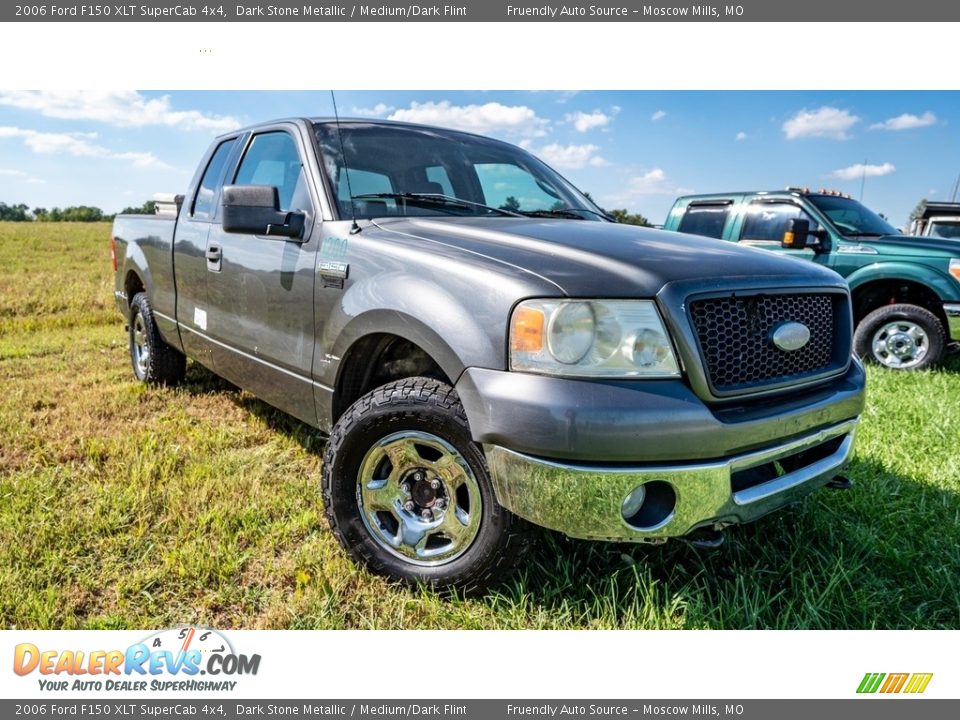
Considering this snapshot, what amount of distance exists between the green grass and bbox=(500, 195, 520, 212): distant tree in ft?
5.04

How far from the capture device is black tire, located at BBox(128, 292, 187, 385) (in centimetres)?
465

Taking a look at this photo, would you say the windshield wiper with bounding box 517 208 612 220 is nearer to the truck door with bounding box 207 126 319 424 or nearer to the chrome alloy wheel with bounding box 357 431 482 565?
the truck door with bounding box 207 126 319 424

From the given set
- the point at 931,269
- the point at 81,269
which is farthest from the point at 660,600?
the point at 81,269

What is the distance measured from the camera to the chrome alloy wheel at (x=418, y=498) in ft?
7.10

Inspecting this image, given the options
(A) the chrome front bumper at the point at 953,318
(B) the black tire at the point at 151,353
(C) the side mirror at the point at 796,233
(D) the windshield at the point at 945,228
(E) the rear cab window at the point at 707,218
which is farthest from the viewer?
(D) the windshield at the point at 945,228

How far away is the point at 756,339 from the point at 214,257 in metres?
2.79

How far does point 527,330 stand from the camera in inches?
74.2

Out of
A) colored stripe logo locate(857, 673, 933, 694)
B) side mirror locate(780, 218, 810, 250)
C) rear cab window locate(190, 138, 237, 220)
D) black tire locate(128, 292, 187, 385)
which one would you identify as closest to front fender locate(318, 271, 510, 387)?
colored stripe logo locate(857, 673, 933, 694)

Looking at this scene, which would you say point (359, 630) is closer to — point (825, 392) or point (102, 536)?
point (102, 536)

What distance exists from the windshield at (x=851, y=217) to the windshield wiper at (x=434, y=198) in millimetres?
5091

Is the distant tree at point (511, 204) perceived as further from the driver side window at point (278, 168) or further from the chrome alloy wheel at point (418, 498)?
the chrome alloy wheel at point (418, 498)

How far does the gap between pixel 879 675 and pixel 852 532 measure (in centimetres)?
89

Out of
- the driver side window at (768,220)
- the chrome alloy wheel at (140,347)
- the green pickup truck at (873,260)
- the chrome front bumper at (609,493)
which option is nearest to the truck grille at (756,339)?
the chrome front bumper at (609,493)

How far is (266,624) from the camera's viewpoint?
86.0 inches
